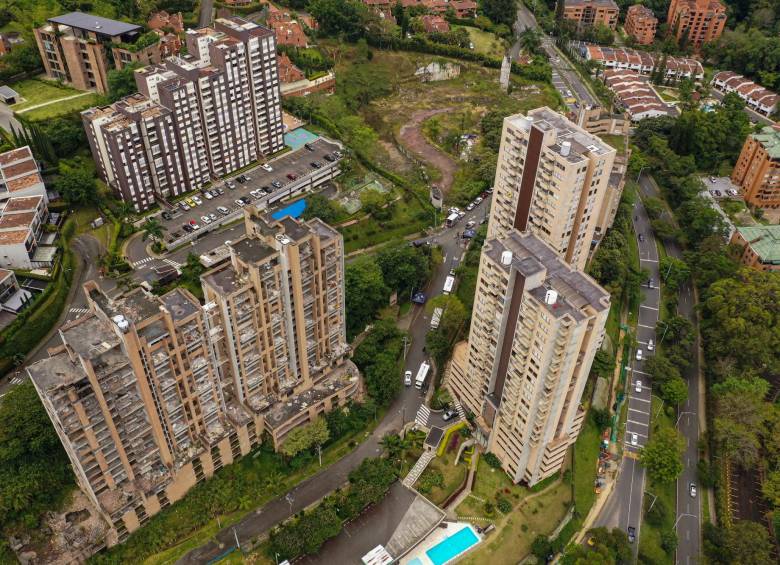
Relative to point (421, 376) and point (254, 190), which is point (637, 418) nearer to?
point (421, 376)

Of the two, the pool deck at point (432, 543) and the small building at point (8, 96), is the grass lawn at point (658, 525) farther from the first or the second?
the small building at point (8, 96)

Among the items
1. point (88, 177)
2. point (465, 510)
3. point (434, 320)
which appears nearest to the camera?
point (465, 510)

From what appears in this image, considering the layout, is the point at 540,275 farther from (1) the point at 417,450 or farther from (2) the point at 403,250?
(2) the point at 403,250

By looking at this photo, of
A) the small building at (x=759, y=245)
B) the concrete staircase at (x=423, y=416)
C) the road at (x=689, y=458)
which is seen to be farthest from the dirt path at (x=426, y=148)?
the small building at (x=759, y=245)

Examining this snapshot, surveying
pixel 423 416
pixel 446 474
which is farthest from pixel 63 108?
pixel 446 474

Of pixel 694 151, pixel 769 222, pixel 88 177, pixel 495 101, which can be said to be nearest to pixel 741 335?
pixel 769 222

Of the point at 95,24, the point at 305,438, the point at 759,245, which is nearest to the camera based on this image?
the point at 305,438
